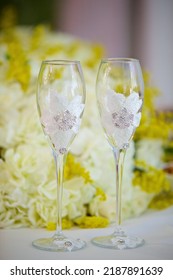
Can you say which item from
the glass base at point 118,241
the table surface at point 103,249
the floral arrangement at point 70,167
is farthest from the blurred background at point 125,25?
the glass base at point 118,241

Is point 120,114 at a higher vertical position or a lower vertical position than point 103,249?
higher

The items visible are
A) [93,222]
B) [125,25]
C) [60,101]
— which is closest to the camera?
[60,101]

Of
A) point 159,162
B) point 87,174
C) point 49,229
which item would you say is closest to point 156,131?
point 159,162

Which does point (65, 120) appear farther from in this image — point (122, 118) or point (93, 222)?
point (93, 222)

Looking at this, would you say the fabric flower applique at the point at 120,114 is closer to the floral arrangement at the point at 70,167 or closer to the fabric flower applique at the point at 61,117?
the fabric flower applique at the point at 61,117

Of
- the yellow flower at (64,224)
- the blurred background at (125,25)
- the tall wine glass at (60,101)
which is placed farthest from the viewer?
the blurred background at (125,25)

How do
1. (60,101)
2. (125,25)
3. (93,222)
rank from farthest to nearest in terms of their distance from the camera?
(125,25) < (93,222) < (60,101)

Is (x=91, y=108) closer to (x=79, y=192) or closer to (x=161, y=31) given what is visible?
(x=79, y=192)

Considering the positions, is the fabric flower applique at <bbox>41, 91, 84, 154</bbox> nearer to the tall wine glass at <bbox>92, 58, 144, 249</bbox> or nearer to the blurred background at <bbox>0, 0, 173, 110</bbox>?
the tall wine glass at <bbox>92, 58, 144, 249</bbox>

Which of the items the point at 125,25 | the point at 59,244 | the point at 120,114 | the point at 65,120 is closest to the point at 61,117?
the point at 65,120
